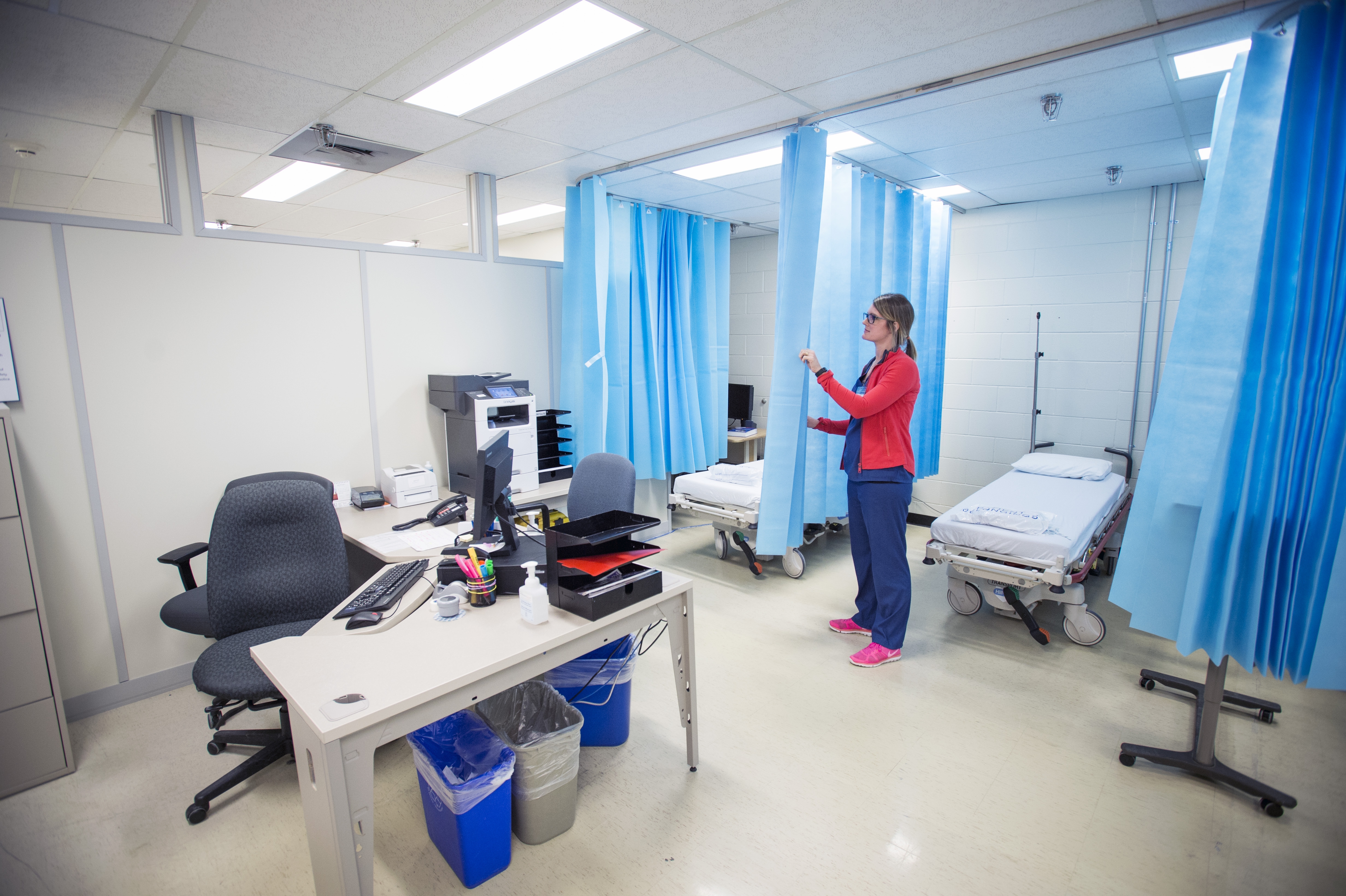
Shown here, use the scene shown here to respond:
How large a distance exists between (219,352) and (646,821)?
8.87ft

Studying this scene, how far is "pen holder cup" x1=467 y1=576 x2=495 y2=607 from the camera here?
1.88 metres

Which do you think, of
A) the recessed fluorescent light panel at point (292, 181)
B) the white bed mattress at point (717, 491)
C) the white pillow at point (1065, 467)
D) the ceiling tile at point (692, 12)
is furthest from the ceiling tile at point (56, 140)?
the white pillow at point (1065, 467)

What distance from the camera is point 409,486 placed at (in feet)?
10.2

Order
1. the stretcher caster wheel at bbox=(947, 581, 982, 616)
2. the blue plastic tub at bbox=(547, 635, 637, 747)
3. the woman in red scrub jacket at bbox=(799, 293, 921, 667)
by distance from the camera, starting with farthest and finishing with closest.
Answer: the stretcher caster wheel at bbox=(947, 581, 982, 616) < the woman in red scrub jacket at bbox=(799, 293, 921, 667) < the blue plastic tub at bbox=(547, 635, 637, 747)

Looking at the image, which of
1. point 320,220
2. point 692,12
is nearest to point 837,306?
point 692,12

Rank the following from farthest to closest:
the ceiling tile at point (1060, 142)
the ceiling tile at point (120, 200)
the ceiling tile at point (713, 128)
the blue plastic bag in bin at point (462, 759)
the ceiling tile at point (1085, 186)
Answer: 1. the ceiling tile at point (120, 200)
2. the ceiling tile at point (1085, 186)
3. the ceiling tile at point (1060, 142)
4. the ceiling tile at point (713, 128)
5. the blue plastic bag in bin at point (462, 759)

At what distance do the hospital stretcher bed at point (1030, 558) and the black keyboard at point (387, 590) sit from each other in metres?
2.43

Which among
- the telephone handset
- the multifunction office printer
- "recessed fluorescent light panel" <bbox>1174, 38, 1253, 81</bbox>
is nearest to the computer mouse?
the telephone handset

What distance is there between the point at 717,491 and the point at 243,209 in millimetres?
4404

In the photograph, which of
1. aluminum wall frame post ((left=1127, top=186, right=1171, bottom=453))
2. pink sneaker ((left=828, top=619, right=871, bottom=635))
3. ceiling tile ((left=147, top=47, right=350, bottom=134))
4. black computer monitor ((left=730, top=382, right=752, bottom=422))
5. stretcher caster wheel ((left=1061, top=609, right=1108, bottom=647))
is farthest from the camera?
black computer monitor ((left=730, top=382, right=752, bottom=422))

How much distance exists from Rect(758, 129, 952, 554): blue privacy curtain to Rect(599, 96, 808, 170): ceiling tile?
0.56 feet

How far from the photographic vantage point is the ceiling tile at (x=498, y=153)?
124 inches

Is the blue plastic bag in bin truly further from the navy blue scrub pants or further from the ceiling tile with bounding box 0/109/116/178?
the ceiling tile with bounding box 0/109/116/178

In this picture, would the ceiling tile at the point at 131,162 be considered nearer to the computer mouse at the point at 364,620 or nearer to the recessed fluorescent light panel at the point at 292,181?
the recessed fluorescent light panel at the point at 292,181
